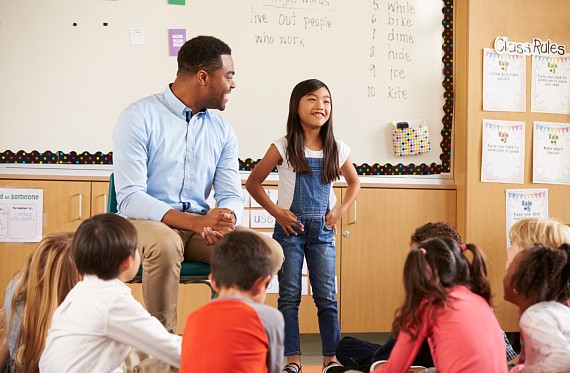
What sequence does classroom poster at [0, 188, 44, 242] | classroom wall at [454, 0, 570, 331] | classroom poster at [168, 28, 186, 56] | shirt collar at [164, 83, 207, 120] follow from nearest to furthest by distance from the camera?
shirt collar at [164, 83, 207, 120]
classroom poster at [0, 188, 44, 242]
classroom poster at [168, 28, 186, 56]
classroom wall at [454, 0, 570, 331]

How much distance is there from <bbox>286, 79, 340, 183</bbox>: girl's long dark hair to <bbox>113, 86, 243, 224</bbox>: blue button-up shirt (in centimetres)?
27

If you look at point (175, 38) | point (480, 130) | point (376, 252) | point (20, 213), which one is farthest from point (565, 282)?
point (20, 213)

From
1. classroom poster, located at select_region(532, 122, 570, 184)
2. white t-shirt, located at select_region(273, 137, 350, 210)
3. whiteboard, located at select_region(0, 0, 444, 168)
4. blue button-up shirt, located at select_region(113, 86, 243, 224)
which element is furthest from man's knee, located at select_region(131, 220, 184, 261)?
classroom poster, located at select_region(532, 122, 570, 184)

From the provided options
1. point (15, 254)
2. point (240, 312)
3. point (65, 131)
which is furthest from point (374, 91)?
point (240, 312)

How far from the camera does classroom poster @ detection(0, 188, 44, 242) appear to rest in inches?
137

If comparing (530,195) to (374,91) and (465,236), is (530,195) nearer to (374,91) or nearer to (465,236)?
(465,236)

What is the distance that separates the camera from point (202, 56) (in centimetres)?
267

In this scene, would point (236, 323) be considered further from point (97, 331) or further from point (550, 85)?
point (550, 85)

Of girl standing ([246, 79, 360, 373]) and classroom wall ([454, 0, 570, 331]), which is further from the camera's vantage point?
classroom wall ([454, 0, 570, 331])

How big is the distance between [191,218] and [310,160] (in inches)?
27.8

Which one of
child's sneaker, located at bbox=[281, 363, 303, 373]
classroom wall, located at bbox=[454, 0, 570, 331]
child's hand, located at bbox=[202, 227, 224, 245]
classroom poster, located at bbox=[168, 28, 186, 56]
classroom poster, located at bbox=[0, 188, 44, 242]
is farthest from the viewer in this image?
classroom wall, located at bbox=[454, 0, 570, 331]

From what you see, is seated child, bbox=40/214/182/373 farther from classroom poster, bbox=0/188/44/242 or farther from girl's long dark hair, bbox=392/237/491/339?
classroom poster, bbox=0/188/44/242

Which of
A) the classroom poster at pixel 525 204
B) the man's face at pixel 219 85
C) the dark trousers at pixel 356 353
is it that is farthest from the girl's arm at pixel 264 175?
the classroom poster at pixel 525 204

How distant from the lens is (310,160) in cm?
296
